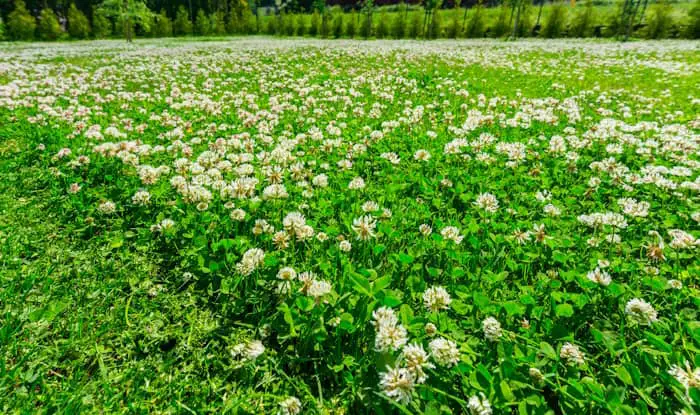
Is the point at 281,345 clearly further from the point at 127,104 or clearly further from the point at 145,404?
the point at 127,104

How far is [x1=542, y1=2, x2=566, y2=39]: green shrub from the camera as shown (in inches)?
1727

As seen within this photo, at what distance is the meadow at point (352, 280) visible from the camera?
1745 millimetres

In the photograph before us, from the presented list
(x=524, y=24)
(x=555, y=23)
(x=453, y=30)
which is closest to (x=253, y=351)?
(x=453, y=30)

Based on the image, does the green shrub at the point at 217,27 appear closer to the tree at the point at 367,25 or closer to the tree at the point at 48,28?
the tree at the point at 48,28

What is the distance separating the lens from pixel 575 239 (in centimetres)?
301

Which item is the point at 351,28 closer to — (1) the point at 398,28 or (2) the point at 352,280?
(1) the point at 398,28

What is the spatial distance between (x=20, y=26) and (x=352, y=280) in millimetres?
59282

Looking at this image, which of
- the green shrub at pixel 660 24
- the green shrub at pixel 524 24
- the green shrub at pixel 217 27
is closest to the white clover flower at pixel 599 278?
the green shrub at pixel 660 24

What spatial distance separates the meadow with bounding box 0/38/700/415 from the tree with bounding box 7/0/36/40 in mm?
53090

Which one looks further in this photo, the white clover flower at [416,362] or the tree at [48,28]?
the tree at [48,28]

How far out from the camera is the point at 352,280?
2166 mm

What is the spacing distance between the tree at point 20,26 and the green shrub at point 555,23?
64.9 m

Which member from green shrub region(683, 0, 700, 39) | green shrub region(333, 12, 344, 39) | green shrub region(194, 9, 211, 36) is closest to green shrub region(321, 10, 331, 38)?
green shrub region(333, 12, 344, 39)

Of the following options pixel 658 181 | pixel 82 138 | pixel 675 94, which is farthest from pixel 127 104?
pixel 675 94
